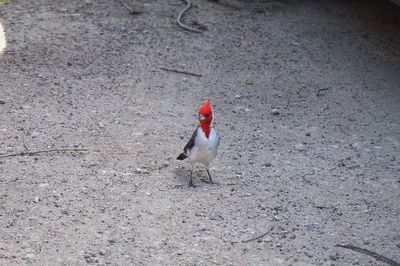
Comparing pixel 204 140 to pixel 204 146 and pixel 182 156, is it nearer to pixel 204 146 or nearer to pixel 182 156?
pixel 204 146

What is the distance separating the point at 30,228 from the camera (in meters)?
4.29

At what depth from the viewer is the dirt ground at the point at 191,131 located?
4258 mm

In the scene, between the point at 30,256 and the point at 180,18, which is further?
the point at 180,18

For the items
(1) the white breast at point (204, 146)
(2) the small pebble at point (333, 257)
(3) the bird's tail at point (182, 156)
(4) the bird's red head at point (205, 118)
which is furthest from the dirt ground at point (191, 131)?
(4) the bird's red head at point (205, 118)

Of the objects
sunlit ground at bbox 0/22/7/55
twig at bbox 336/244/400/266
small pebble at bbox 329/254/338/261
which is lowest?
sunlit ground at bbox 0/22/7/55

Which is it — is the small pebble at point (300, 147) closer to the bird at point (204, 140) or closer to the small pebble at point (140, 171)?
the bird at point (204, 140)

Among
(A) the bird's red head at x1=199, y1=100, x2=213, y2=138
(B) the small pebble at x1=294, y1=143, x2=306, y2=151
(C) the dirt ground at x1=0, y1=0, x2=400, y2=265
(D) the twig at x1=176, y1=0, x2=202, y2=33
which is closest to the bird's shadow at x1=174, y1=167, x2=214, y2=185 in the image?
(C) the dirt ground at x1=0, y1=0, x2=400, y2=265

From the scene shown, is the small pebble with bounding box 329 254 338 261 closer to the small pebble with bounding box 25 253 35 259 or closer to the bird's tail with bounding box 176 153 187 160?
the bird's tail with bounding box 176 153 187 160

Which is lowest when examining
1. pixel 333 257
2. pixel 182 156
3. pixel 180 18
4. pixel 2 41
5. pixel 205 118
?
pixel 2 41

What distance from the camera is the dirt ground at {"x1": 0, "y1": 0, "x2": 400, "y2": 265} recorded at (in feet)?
14.0

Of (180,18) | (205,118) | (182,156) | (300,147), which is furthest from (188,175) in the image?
(180,18)

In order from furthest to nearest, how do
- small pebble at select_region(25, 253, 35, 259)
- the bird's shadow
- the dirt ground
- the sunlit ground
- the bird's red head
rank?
the sunlit ground, the bird's shadow, the bird's red head, the dirt ground, small pebble at select_region(25, 253, 35, 259)

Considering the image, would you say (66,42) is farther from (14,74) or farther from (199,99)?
(199,99)

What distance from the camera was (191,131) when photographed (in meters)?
5.74
